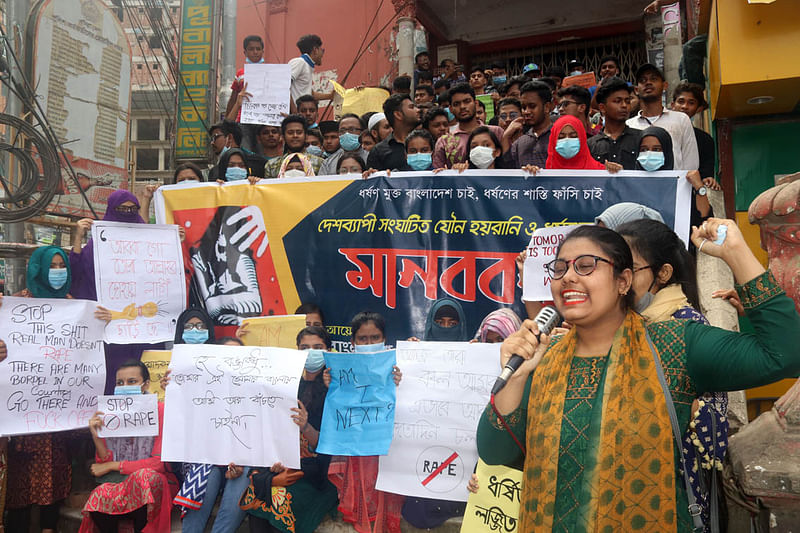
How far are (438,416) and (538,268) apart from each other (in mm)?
965

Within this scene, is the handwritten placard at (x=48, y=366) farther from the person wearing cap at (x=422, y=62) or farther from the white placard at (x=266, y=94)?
the person wearing cap at (x=422, y=62)

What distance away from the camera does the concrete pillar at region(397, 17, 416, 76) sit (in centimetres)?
1191

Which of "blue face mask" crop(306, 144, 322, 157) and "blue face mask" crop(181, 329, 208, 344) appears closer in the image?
"blue face mask" crop(181, 329, 208, 344)

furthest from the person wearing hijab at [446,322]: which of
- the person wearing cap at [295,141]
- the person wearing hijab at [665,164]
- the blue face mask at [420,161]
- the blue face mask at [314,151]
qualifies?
the blue face mask at [314,151]

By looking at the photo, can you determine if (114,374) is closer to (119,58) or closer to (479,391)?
(479,391)

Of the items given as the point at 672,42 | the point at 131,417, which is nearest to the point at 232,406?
the point at 131,417

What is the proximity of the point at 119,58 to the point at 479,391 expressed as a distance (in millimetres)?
13113

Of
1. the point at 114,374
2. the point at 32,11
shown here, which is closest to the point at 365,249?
the point at 114,374

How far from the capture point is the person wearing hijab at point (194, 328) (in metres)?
4.44

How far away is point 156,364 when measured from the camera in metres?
4.45

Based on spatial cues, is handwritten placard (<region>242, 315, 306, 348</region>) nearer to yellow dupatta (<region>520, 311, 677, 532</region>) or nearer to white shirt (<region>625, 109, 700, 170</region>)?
yellow dupatta (<region>520, 311, 677, 532</region>)

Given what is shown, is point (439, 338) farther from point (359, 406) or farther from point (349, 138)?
point (349, 138)

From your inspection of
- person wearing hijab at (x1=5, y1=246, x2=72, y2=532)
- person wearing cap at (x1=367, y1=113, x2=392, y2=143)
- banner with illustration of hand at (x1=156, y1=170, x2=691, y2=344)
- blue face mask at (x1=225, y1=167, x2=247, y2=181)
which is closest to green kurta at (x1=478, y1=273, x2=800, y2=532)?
banner with illustration of hand at (x1=156, y1=170, x2=691, y2=344)

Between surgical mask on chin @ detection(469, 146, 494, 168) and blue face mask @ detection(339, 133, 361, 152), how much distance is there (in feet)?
6.50
